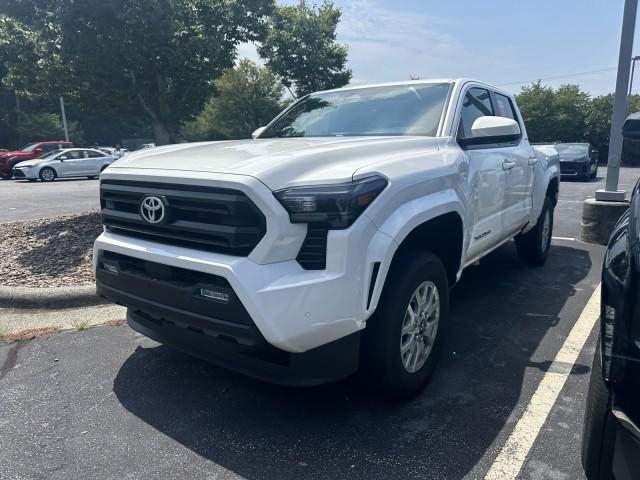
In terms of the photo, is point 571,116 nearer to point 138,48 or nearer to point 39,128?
point 138,48

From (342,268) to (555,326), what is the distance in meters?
2.64

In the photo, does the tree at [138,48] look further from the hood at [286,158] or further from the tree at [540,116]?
the tree at [540,116]

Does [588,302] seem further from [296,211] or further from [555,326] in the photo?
[296,211]

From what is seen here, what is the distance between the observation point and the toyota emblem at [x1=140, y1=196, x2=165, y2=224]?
2635mm

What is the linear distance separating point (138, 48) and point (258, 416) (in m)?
5.41

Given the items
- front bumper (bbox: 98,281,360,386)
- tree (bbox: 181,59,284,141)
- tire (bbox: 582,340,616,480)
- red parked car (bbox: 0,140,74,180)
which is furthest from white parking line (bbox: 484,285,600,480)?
tree (bbox: 181,59,284,141)

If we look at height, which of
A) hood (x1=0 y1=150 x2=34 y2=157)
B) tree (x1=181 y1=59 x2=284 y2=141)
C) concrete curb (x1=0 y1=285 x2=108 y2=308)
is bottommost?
concrete curb (x1=0 y1=285 x2=108 y2=308)

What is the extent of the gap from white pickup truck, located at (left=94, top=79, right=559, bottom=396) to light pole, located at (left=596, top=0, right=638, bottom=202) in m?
4.39

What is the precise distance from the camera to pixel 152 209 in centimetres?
268

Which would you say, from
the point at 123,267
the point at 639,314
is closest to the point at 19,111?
the point at 123,267

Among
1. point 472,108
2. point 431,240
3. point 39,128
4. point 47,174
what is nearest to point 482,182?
point 472,108

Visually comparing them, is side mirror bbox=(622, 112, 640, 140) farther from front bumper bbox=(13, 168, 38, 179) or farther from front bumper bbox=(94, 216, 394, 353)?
front bumper bbox=(13, 168, 38, 179)

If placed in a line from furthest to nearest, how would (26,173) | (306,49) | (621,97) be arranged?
(306,49)
(26,173)
(621,97)

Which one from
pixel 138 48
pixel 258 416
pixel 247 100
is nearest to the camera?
pixel 258 416
